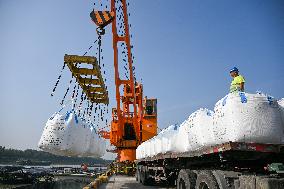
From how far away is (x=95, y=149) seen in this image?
29.9ft

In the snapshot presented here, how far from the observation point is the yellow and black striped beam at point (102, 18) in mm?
11273

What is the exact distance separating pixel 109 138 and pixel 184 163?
13515 mm

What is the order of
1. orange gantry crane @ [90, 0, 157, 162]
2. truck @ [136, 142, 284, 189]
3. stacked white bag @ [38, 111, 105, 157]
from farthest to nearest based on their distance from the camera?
orange gantry crane @ [90, 0, 157, 162] → stacked white bag @ [38, 111, 105, 157] → truck @ [136, 142, 284, 189]

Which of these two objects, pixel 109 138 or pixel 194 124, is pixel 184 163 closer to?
pixel 194 124

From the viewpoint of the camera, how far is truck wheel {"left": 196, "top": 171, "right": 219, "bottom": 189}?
4.99m

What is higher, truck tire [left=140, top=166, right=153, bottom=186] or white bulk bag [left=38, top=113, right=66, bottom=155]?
white bulk bag [left=38, top=113, right=66, bottom=155]

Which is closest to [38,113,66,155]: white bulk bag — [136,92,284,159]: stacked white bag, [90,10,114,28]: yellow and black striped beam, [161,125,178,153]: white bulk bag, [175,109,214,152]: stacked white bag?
[161,125,178,153]: white bulk bag

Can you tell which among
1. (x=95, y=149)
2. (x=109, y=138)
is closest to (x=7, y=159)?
(x=109, y=138)

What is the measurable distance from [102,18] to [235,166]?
7.94 m

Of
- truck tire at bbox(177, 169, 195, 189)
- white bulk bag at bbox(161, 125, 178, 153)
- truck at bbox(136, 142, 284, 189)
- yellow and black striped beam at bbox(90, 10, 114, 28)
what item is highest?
yellow and black striped beam at bbox(90, 10, 114, 28)

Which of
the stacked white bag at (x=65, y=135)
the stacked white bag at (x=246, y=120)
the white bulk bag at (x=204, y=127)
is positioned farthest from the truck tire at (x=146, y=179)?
the stacked white bag at (x=246, y=120)

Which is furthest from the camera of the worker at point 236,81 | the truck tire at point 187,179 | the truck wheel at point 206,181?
the worker at point 236,81

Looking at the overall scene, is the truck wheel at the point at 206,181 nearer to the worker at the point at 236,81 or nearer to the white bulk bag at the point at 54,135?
the worker at the point at 236,81

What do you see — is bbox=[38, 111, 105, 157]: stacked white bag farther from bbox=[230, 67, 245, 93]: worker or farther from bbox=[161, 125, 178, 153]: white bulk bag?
bbox=[230, 67, 245, 93]: worker
